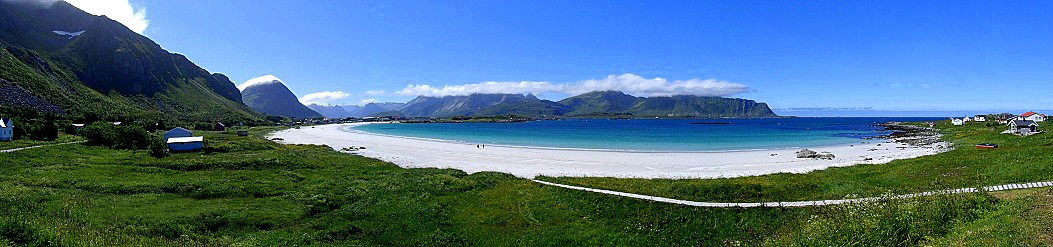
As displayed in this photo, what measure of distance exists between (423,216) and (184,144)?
6759cm

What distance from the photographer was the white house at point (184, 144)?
7294cm

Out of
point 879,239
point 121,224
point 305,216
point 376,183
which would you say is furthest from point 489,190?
point 879,239

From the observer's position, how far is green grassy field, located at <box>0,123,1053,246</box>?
17.1 m

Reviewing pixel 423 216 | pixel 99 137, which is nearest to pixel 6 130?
pixel 99 137

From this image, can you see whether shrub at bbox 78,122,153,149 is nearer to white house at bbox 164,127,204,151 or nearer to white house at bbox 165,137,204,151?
white house at bbox 164,127,204,151

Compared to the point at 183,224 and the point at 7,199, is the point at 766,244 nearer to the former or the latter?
the point at 183,224

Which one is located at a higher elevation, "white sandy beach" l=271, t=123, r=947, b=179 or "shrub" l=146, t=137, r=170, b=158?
"shrub" l=146, t=137, r=170, b=158

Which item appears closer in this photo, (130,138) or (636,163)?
(636,163)

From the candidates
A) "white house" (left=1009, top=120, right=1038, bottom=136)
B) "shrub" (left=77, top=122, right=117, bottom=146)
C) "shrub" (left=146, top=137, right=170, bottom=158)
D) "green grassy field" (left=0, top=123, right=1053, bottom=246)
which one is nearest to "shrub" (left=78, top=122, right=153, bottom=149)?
"shrub" (left=77, top=122, right=117, bottom=146)

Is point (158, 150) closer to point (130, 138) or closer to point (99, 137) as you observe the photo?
point (130, 138)

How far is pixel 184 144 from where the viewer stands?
73.9 metres

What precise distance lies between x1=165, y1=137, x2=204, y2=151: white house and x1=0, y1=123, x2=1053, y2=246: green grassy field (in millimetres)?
29726

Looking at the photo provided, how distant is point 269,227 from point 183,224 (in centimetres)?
423

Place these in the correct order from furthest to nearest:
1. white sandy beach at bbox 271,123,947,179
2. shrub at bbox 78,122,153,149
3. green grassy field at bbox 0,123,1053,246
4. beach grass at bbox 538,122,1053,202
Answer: shrub at bbox 78,122,153,149
white sandy beach at bbox 271,123,947,179
beach grass at bbox 538,122,1053,202
green grassy field at bbox 0,123,1053,246
